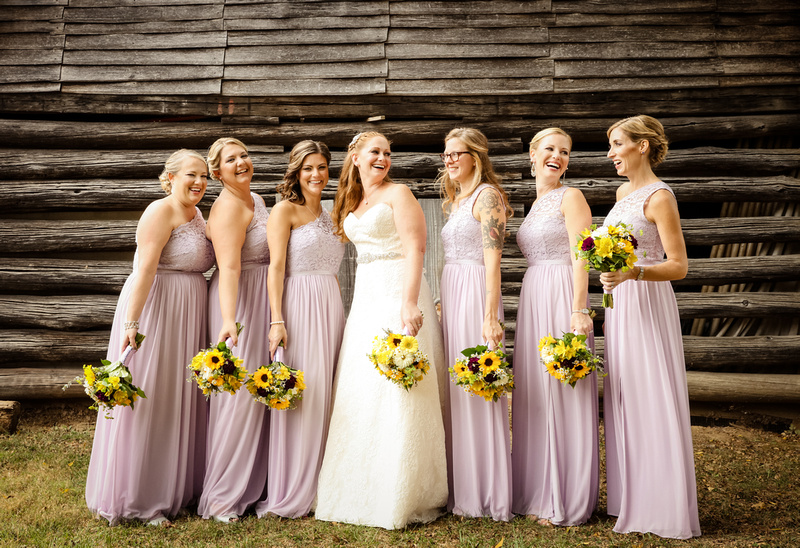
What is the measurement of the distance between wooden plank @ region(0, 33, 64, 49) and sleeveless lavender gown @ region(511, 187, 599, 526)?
6119 mm

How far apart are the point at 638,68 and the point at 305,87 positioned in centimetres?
380

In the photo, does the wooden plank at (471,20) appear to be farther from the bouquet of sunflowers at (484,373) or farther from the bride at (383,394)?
the bouquet of sunflowers at (484,373)

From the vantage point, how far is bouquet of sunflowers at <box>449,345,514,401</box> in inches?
145

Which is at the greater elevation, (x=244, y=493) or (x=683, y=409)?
(x=683, y=409)

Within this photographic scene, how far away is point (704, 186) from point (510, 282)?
2.53 metres

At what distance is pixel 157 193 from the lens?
707 centimetres

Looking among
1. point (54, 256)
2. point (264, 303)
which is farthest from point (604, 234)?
point (54, 256)

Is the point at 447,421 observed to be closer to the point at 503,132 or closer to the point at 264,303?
the point at 264,303

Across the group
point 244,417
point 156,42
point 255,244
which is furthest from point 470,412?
point 156,42

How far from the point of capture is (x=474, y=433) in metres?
3.95

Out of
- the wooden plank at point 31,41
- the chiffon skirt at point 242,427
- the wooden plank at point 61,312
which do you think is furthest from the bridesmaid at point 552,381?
the wooden plank at point 31,41

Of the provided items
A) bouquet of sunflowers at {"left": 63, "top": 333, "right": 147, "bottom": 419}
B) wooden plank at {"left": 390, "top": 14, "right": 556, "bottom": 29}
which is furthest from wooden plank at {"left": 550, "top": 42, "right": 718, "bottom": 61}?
bouquet of sunflowers at {"left": 63, "top": 333, "right": 147, "bottom": 419}

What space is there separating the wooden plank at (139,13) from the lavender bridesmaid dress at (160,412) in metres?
3.91

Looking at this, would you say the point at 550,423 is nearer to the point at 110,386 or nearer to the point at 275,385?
the point at 275,385
